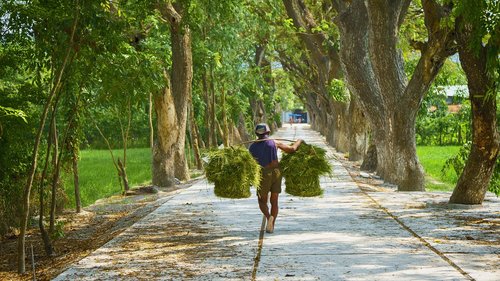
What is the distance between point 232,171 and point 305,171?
3.60ft

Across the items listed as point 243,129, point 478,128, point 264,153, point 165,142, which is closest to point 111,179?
point 165,142

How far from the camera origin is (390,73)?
17.3m

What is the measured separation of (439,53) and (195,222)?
596 cm

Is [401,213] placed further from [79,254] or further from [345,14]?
[345,14]

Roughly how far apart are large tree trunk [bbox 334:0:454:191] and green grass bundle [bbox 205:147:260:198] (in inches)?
217

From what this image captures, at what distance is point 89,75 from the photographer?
470 inches

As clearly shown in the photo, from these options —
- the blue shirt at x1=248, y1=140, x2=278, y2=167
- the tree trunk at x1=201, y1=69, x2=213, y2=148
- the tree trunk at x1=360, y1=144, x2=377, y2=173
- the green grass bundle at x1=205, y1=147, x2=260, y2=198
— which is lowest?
the tree trunk at x1=360, y1=144, x2=377, y2=173

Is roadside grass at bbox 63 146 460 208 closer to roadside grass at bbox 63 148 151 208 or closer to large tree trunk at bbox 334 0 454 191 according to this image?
roadside grass at bbox 63 148 151 208

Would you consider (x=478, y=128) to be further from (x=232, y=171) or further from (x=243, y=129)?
(x=243, y=129)

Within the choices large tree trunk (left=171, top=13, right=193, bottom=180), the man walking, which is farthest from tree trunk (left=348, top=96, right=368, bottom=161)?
the man walking

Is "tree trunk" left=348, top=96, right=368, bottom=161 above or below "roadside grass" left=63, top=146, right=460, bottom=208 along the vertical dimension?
above

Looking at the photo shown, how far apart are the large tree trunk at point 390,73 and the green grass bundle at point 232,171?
552 cm

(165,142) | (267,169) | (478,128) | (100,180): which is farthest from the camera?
(100,180)

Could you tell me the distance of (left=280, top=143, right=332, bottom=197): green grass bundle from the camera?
1129 centimetres
